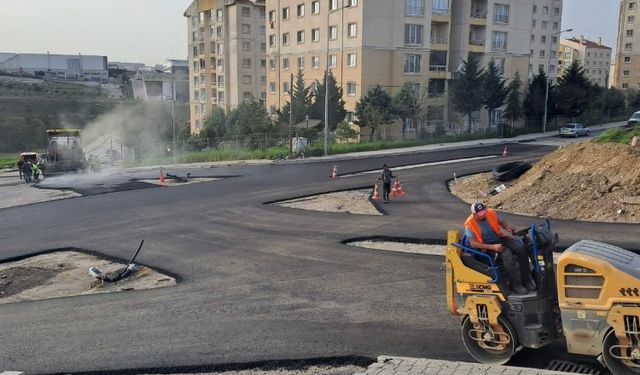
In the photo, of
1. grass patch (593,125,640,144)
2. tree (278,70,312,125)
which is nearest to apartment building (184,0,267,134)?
tree (278,70,312,125)

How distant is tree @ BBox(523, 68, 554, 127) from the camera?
55.0 m

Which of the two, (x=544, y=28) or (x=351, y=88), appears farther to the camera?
(x=544, y=28)

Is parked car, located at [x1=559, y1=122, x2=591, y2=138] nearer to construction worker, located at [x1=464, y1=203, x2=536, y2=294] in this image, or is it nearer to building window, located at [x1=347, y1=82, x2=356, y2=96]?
building window, located at [x1=347, y1=82, x2=356, y2=96]

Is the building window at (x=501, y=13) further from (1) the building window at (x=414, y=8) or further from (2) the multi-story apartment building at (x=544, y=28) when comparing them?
(2) the multi-story apartment building at (x=544, y=28)

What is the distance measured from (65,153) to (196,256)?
25074 mm

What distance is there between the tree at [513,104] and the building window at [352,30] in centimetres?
1523

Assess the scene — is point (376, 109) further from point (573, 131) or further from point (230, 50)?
point (230, 50)

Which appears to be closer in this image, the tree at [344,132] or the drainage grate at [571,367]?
the drainage grate at [571,367]

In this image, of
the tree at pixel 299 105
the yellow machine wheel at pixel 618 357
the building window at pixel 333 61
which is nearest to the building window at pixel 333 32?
the building window at pixel 333 61

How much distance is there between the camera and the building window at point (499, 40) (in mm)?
57562

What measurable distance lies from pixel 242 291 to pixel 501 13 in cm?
5373

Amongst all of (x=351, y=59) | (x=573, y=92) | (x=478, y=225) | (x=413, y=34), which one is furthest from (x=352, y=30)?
(x=478, y=225)

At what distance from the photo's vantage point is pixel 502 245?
722 centimetres

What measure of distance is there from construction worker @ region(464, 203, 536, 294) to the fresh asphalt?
4.25ft
